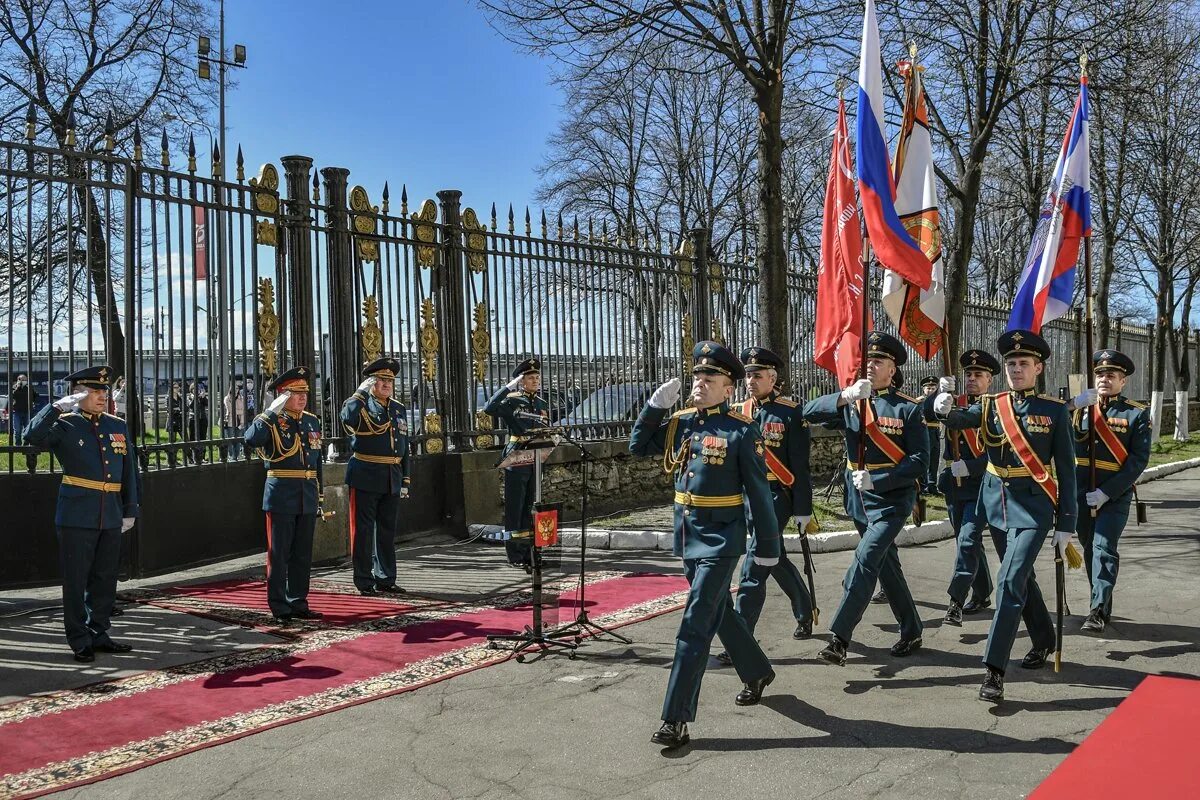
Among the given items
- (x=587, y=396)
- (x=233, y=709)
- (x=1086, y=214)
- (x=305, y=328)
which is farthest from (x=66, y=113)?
(x=1086, y=214)

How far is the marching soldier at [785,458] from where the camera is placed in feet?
22.0

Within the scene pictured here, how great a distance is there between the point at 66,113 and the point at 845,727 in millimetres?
15287

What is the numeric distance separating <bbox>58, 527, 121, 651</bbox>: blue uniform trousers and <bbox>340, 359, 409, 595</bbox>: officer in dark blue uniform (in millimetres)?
2257

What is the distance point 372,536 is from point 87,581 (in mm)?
2599

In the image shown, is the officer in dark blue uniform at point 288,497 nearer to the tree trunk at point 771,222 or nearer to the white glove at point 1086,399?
the white glove at point 1086,399

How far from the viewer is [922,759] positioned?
4.53m

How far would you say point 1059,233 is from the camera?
26.0 ft

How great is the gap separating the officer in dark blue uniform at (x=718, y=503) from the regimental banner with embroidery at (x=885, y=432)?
1419 millimetres

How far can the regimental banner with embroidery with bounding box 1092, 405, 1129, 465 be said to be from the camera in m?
7.37

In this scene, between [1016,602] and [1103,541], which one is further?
[1103,541]

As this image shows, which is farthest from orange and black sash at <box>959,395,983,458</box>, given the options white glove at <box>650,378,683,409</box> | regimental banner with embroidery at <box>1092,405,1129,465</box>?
white glove at <box>650,378,683,409</box>

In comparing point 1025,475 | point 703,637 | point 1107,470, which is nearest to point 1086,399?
point 1025,475

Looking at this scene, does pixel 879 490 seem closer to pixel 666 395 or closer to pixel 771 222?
pixel 666 395

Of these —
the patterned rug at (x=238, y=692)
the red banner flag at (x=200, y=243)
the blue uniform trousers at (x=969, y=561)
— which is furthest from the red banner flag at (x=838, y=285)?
the red banner flag at (x=200, y=243)
